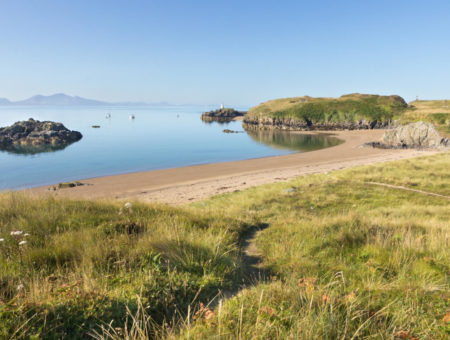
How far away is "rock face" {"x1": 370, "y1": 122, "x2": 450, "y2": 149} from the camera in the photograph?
4542cm

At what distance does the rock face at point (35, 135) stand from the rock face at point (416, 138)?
245ft

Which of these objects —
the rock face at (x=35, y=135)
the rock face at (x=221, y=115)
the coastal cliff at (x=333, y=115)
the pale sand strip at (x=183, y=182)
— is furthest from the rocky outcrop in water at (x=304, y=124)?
the rock face at (x=35, y=135)

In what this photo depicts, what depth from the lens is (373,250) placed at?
220 inches

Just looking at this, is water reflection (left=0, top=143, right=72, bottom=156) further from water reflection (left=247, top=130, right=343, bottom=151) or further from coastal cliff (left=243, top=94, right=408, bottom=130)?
coastal cliff (left=243, top=94, right=408, bottom=130)

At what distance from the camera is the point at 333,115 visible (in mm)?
101500

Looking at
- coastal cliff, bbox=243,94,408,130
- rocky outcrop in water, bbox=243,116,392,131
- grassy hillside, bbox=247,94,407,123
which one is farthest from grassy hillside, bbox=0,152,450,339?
grassy hillside, bbox=247,94,407,123

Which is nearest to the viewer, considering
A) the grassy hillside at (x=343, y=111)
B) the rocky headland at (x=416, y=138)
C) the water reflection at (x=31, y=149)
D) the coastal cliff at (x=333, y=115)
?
the rocky headland at (x=416, y=138)

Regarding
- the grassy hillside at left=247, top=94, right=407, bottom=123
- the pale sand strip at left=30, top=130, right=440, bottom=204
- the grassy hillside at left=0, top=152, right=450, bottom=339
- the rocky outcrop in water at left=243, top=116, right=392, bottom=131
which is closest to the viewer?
the grassy hillside at left=0, top=152, right=450, bottom=339

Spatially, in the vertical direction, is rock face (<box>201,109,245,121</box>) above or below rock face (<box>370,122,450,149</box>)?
above

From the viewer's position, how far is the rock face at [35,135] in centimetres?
5822

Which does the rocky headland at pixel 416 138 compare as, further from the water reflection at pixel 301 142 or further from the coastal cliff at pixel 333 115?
the coastal cliff at pixel 333 115

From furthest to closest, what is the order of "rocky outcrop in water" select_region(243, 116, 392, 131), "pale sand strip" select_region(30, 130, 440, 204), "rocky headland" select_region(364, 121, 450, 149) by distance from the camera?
"rocky outcrop in water" select_region(243, 116, 392, 131), "rocky headland" select_region(364, 121, 450, 149), "pale sand strip" select_region(30, 130, 440, 204)

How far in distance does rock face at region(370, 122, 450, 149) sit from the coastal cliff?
41.1 meters

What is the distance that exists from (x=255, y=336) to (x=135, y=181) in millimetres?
28135
